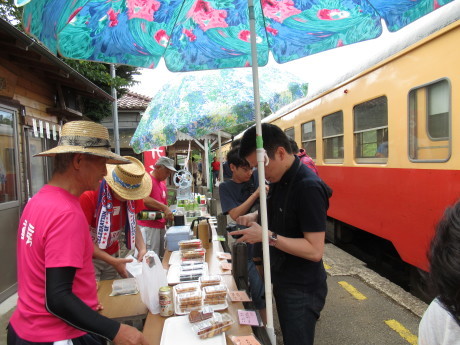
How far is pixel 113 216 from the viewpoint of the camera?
2.64 metres

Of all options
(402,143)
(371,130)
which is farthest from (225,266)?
(371,130)

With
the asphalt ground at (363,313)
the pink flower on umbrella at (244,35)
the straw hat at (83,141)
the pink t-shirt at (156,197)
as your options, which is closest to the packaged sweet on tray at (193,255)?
the asphalt ground at (363,313)

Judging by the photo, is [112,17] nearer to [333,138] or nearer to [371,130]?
[371,130]

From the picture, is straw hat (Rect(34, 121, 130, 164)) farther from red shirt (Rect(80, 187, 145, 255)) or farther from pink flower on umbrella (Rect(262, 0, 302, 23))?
pink flower on umbrella (Rect(262, 0, 302, 23))

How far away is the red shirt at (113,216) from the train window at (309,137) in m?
4.25

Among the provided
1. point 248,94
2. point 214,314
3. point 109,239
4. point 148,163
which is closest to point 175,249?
point 109,239

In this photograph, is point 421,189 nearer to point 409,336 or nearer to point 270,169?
point 409,336

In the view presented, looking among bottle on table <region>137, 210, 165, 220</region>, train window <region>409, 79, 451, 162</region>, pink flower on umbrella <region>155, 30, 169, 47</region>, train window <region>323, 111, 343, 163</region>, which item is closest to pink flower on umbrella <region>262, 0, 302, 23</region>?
pink flower on umbrella <region>155, 30, 169, 47</region>

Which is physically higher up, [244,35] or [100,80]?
[100,80]

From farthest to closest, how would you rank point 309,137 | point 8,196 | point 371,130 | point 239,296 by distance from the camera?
point 309,137 → point 8,196 → point 371,130 → point 239,296

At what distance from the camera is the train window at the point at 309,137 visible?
6213 mm

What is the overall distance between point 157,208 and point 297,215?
9.56 ft

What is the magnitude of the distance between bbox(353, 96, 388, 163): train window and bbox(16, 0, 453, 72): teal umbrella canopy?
2.11 meters

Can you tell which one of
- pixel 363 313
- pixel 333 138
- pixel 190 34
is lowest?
pixel 363 313
